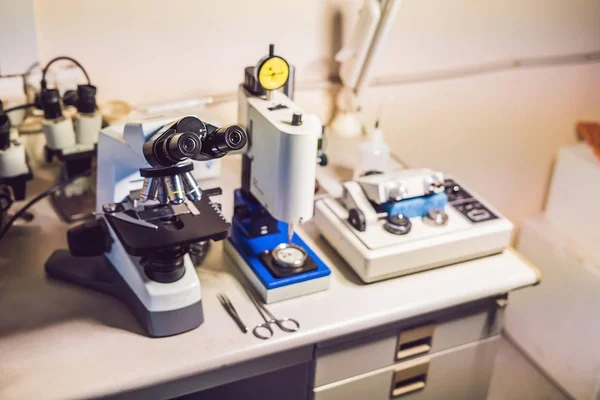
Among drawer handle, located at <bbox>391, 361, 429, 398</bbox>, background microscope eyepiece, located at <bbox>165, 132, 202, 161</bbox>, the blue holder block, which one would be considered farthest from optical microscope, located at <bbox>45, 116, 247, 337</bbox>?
drawer handle, located at <bbox>391, 361, 429, 398</bbox>

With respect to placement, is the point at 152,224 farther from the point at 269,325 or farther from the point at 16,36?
the point at 16,36

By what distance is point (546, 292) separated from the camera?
217cm

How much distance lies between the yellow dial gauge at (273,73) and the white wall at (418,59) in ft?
1.71

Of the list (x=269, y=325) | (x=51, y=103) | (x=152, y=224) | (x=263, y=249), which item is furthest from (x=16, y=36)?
(x=269, y=325)

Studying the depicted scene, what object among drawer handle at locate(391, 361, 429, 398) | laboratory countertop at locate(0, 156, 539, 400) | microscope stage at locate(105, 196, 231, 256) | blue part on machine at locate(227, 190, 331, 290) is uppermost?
microscope stage at locate(105, 196, 231, 256)

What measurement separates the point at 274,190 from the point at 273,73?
0.20 metres

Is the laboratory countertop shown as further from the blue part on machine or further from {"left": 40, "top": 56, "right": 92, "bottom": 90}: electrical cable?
{"left": 40, "top": 56, "right": 92, "bottom": 90}: electrical cable

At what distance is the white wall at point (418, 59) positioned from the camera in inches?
63.2

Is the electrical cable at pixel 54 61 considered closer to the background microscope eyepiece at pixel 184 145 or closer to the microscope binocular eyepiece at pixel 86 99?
the microscope binocular eyepiece at pixel 86 99

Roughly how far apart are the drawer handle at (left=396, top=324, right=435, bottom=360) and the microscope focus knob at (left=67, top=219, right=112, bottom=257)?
593 mm

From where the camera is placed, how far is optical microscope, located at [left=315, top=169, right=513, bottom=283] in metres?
1.35

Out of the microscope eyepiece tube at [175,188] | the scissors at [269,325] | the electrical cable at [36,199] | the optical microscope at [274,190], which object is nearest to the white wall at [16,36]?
the electrical cable at [36,199]

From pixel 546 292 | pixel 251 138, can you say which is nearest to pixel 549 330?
pixel 546 292

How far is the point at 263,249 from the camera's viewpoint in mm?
1334
